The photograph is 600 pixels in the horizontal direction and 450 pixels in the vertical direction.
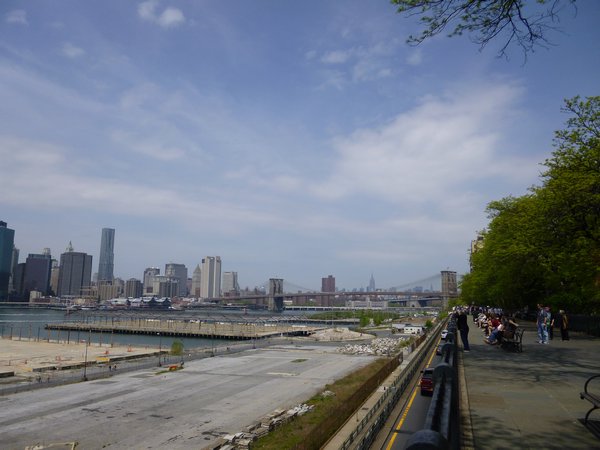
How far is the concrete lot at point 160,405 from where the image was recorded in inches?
1072

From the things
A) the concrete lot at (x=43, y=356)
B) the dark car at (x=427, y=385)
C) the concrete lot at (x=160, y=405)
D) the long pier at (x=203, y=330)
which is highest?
the dark car at (x=427, y=385)

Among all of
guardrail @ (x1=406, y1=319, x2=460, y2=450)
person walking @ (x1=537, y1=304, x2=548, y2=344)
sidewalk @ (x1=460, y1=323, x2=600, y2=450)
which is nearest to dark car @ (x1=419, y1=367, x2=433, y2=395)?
sidewalk @ (x1=460, y1=323, x2=600, y2=450)

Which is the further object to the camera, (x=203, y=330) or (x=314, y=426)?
(x=203, y=330)

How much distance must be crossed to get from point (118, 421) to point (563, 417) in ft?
98.2

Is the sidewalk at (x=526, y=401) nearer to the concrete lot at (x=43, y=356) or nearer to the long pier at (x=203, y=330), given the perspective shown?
the concrete lot at (x=43, y=356)

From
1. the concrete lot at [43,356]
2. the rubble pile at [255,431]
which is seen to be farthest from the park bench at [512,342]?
the concrete lot at [43,356]

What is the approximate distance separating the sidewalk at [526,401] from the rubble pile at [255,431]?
11.8 metres

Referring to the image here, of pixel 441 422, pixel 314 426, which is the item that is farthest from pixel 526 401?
pixel 314 426

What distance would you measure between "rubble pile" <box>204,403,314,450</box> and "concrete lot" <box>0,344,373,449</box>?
2407 mm

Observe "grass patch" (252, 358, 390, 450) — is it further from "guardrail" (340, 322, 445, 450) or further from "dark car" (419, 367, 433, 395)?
"dark car" (419, 367, 433, 395)

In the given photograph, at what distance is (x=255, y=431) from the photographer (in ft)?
80.1

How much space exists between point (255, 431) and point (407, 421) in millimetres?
11876

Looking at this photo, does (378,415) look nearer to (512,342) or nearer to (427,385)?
(427,385)

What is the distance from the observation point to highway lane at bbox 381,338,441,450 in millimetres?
13555
